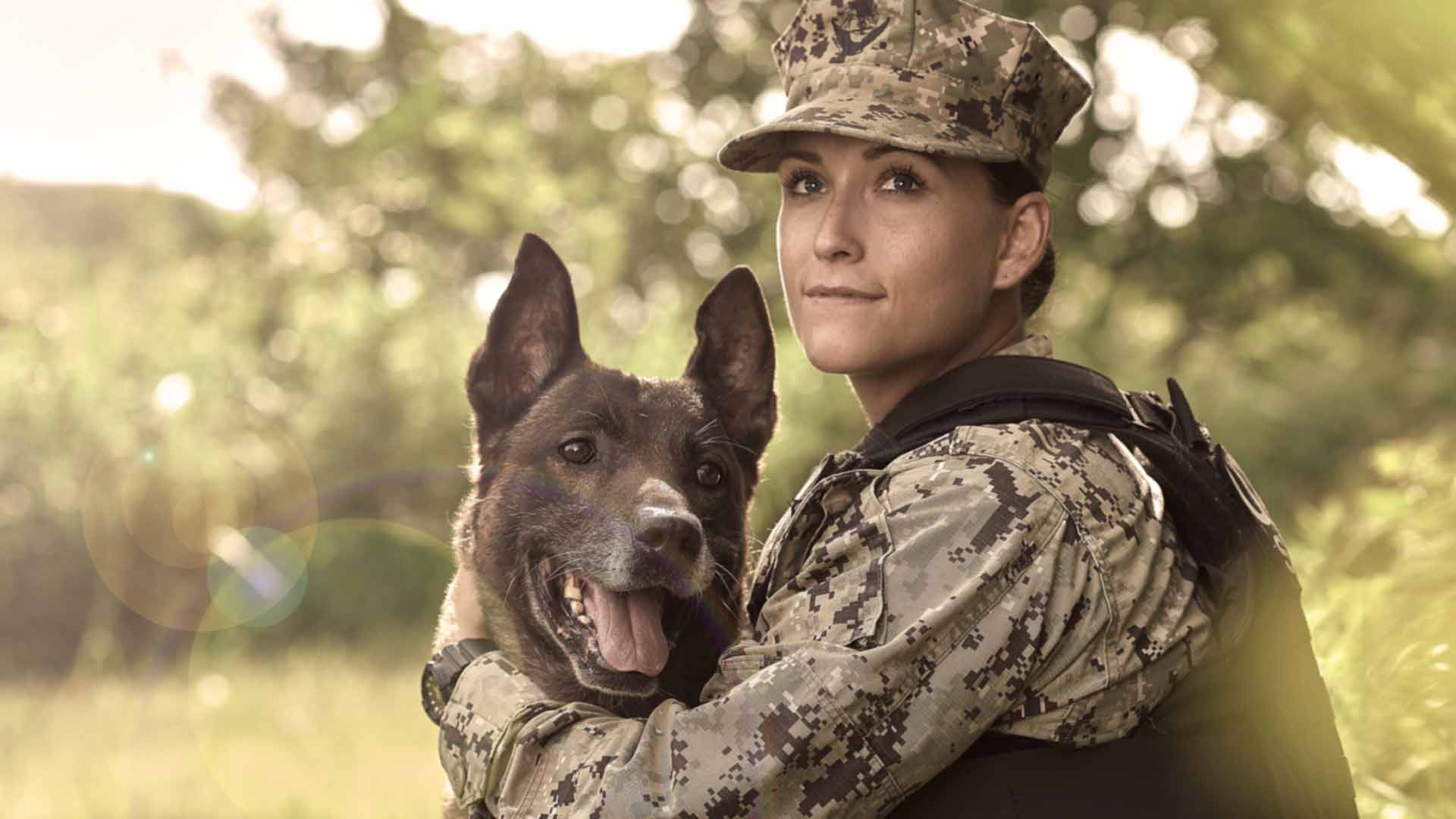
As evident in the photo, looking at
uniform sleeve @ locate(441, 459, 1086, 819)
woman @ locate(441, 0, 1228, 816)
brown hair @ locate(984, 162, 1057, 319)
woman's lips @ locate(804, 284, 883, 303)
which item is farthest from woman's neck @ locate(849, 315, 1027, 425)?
uniform sleeve @ locate(441, 459, 1086, 819)

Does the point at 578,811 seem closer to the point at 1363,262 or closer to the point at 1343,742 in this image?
the point at 1343,742

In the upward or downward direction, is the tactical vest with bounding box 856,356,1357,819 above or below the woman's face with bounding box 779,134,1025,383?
below

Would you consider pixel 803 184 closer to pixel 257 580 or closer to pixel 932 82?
pixel 932 82

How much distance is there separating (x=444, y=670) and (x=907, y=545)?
116 cm

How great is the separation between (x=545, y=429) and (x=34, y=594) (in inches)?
435

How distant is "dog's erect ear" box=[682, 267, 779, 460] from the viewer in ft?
12.5

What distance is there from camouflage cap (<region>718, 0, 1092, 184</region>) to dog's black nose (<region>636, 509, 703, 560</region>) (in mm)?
922

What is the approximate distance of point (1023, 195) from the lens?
3.09m

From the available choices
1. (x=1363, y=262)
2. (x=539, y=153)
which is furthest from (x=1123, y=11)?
(x=539, y=153)

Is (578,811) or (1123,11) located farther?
(1123,11)

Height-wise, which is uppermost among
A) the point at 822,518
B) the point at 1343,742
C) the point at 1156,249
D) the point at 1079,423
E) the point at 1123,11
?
the point at 1079,423

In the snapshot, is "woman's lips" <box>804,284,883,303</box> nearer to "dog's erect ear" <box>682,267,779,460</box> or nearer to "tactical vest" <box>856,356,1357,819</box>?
"tactical vest" <box>856,356,1357,819</box>


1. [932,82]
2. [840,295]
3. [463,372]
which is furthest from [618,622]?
[463,372]

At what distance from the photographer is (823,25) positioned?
124 inches
